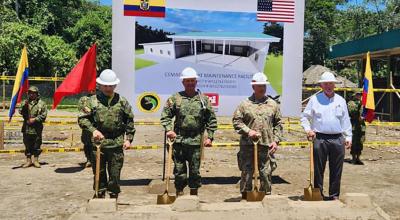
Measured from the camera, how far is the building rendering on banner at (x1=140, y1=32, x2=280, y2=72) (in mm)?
10148

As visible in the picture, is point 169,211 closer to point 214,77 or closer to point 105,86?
point 105,86

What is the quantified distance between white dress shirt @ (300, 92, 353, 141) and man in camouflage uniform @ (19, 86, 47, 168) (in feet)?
19.1

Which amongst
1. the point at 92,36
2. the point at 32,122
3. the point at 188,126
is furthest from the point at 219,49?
the point at 92,36

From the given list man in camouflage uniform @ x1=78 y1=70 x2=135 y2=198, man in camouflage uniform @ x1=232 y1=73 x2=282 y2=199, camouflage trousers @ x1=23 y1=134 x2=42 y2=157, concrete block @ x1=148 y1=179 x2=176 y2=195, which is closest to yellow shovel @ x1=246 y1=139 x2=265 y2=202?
man in camouflage uniform @ x1=232 y1=73 x2=282 y2=199

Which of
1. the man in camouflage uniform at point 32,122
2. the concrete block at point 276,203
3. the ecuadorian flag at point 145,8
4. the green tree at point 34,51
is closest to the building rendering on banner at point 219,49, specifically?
the ecuadorian flag at point 145,8

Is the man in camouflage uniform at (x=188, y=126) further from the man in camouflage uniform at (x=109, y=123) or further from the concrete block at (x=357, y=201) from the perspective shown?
the concrete block at (x=357, y=201)

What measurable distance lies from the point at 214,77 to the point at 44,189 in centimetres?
423

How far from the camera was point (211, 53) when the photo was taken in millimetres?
10125

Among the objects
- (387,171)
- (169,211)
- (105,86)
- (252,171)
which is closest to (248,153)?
(252,171)

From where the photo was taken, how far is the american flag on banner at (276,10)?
10137 mm

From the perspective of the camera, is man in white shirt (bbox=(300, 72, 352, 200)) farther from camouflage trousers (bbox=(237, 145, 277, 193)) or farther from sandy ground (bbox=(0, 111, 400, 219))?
sandy ground (bbox=(0, 111, 400, 219))

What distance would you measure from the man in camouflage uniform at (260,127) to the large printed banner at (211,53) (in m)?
3.69

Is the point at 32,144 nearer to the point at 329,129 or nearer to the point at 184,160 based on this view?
the point at 184,160

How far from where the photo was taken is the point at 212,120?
6.62 m
